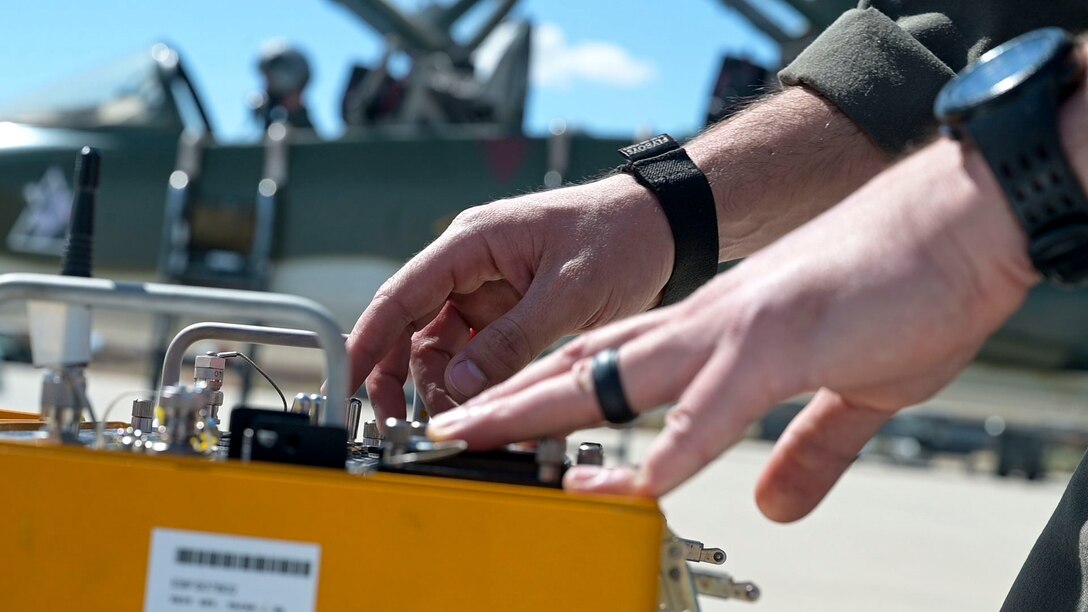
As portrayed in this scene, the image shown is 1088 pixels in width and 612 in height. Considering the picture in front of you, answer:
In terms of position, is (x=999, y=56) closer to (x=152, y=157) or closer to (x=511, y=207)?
(x=511, y=207)

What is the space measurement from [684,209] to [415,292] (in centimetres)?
33

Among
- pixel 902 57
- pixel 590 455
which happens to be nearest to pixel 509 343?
pixel 590 455

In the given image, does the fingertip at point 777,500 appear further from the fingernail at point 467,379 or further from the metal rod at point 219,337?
the metal rod at point 219,337

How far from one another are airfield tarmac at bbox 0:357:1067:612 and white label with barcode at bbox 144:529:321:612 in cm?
131

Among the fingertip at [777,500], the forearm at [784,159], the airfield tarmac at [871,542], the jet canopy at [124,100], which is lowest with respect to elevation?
the airfield tarmac at [871,542]

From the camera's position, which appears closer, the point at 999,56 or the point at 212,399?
the point at 999,56

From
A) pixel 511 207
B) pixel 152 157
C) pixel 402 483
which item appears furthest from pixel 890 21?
pixel 152 157

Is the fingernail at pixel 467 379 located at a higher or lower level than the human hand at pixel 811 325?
lower

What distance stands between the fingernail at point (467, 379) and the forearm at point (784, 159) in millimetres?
418

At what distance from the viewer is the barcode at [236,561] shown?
0.67m

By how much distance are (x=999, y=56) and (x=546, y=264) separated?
53 centimetres

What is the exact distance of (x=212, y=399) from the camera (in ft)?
3.18

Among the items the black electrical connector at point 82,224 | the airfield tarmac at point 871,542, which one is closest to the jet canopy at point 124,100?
the airfield tarmac at point 871,542

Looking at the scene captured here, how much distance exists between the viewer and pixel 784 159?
4.26 ft
